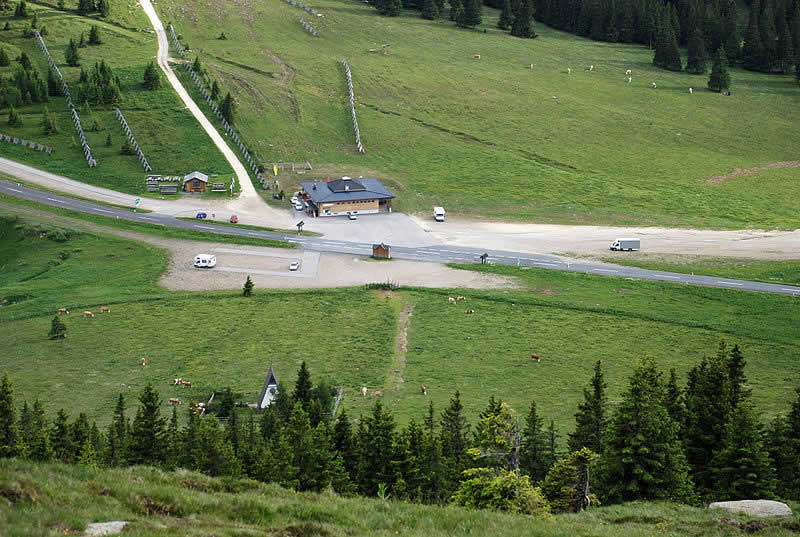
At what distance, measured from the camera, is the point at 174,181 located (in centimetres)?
11875

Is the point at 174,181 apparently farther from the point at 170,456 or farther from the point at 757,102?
the point at 757,102

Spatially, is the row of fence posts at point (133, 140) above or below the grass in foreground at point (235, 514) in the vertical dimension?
above

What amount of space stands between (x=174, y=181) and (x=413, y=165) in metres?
38.3

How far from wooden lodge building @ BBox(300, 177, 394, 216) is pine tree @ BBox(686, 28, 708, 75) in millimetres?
104005

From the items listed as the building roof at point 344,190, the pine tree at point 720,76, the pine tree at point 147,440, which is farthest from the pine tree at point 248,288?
the pine tree at point 720,76

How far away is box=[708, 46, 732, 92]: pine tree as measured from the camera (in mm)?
173125

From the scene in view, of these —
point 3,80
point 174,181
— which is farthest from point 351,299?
point 3,80

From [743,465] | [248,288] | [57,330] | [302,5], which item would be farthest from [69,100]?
[743,465]

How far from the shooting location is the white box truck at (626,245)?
332ft

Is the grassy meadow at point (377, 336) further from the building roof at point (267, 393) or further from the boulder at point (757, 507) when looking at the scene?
the boulder at point (757, 507)

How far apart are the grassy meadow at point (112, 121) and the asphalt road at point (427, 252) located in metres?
8.83

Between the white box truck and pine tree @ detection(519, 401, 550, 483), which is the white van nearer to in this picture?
the white box truck

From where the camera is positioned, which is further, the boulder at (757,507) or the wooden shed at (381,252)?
the wooden shed at (381,252)

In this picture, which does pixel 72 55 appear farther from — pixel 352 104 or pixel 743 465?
pixel 743 465
